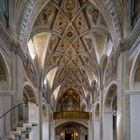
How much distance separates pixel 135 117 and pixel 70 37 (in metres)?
11.3

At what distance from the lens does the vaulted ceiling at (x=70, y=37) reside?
64.1 ft

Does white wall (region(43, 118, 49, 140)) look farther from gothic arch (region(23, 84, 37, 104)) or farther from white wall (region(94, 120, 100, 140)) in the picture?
gothic arch (region(23, 84, 37, 104))

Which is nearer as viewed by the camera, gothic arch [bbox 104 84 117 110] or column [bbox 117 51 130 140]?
column [bbox 117 51 130 140]

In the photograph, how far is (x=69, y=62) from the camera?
27.8 meters

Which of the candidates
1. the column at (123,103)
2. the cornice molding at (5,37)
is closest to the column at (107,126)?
the column at (123,103)

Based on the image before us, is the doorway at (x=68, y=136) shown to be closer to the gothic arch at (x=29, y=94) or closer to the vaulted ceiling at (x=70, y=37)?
the vaulted ceiling at (x=70, y=37)

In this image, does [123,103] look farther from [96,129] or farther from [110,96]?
[96,129]

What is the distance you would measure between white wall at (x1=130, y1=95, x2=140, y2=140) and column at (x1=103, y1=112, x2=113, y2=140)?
28.0 feet

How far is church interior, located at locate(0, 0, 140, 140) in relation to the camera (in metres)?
13.5

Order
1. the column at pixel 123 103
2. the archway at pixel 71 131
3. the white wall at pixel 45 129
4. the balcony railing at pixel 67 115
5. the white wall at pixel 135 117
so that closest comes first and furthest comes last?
the white wall at pixel 135 117 → the column at pixel 123 103 → the white wall at pixel 45 129 → the balcony railing at pixel 67 115 → the archway at pixel 71 131

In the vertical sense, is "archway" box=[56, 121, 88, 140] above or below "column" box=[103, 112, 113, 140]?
below

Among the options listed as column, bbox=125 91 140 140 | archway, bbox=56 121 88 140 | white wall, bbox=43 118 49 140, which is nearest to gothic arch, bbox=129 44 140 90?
column, bbox=125 91 140 140

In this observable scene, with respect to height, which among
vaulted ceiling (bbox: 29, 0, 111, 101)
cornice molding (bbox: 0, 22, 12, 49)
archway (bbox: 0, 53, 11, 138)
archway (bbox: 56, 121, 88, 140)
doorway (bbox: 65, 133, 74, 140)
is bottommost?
doorway (bbox: 65, 133, 74, 140)

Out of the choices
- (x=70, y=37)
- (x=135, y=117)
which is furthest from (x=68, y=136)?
(x=135, y=117)
